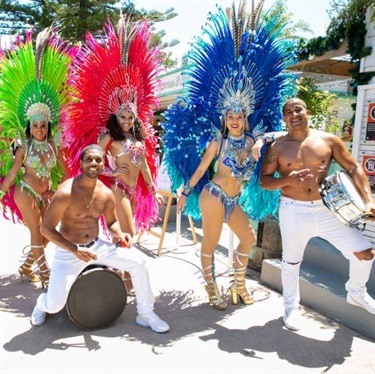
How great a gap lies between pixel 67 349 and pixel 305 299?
2059 millimetres

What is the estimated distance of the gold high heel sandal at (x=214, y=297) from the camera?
3580 millimetres

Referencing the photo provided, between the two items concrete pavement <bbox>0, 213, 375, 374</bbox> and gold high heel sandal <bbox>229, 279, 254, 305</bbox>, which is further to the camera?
gold high heel sandal <bbox>229, 279, 254, 305</bbox>

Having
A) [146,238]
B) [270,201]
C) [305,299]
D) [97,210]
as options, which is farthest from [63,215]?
[146,238]

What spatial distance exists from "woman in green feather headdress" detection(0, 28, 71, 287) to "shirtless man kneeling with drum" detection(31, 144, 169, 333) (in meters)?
0.91

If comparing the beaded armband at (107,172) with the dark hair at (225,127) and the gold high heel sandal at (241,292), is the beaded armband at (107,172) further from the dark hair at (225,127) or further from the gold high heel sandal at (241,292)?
the gold high heel sandal at (241,292)

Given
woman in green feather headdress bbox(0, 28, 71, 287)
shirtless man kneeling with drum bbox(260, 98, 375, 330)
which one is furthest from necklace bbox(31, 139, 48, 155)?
shirtless man kneeling with drum bbox(260, 98, 375, 330)

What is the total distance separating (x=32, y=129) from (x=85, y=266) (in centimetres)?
152

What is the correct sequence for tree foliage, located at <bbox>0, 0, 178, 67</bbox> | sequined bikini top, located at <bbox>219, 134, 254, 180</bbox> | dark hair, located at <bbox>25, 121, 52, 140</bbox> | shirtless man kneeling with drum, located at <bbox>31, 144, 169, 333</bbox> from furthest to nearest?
tree foliage, located at <bbox>0, 0, 178, 67</bbox>, dark hair, located at <bbox>25, 121, 52, 140</bbox>, sequined bikini top, located at <bbox>219, 134, 254, 180</bbox>, shirtless man kneeling with drum, located at <bbox>31, 144, 169, 333</bbox>

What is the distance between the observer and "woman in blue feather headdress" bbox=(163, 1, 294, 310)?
11.1ft

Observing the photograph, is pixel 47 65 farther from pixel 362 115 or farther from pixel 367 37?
pixel 367 37

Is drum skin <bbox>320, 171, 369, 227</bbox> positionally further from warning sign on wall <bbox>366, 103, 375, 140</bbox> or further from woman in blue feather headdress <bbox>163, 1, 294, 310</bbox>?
warning sign on wall <bbox>366, 103, 375, 140</bbox>

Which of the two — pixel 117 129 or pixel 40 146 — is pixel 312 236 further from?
pixel 40 146

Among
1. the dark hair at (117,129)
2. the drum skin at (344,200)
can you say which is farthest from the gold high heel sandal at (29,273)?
the drum skin at (344,200)

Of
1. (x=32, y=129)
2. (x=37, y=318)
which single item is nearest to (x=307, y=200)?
(x=37, y=318)
